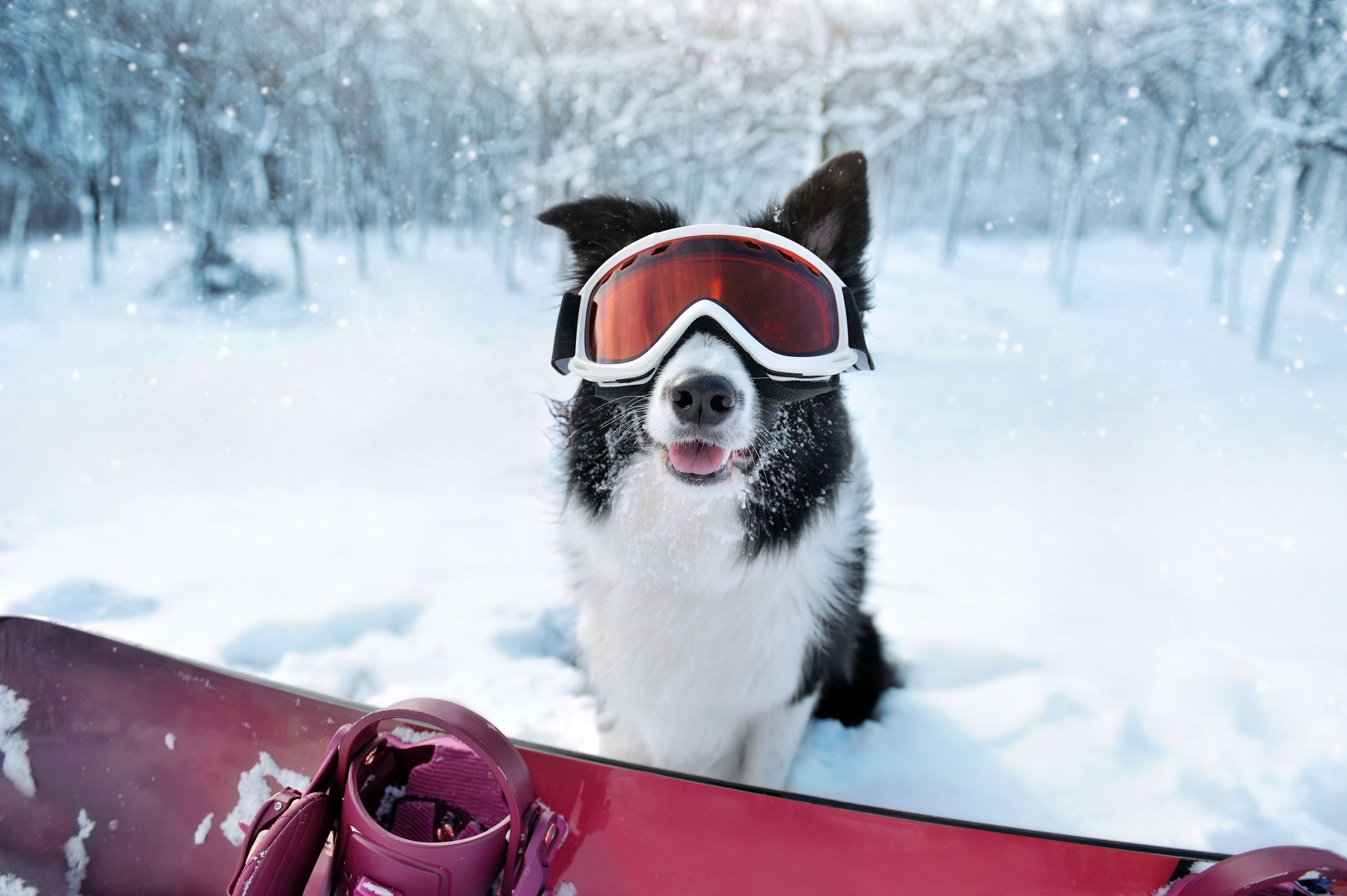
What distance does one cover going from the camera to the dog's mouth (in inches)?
51.2

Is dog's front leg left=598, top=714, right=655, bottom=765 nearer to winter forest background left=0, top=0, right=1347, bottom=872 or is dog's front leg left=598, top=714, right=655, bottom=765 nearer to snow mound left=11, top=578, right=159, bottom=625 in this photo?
winter forest background left=0, top=0, right=1347, bottom=872

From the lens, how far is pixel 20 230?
2.96 meters

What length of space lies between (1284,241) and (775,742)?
3.37 m

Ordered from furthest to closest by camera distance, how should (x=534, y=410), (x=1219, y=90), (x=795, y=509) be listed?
(x=534, y=410) < (x=1219, y=90) < (x=795, y=509)

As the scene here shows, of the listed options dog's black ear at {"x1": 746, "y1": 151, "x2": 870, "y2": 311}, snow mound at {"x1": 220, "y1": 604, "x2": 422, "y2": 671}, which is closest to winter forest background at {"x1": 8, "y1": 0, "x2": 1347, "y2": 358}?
dog's black ear at {"x1": 746, "y1": 151, "x2": 870, "y2": 311}

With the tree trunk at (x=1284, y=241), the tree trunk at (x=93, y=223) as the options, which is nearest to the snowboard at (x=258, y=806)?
the tree trunk at (x=93, y=223)

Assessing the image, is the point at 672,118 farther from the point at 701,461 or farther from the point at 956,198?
the point at 701,461

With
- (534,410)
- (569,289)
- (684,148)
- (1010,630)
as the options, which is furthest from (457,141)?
(1010,630)

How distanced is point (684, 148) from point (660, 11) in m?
0.68

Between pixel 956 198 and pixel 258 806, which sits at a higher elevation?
pixel 956 198

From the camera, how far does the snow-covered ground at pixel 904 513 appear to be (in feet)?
6.34

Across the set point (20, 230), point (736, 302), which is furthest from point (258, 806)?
point (20, 230)

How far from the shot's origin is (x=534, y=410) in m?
3.47

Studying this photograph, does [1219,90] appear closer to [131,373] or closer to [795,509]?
[795,509]
